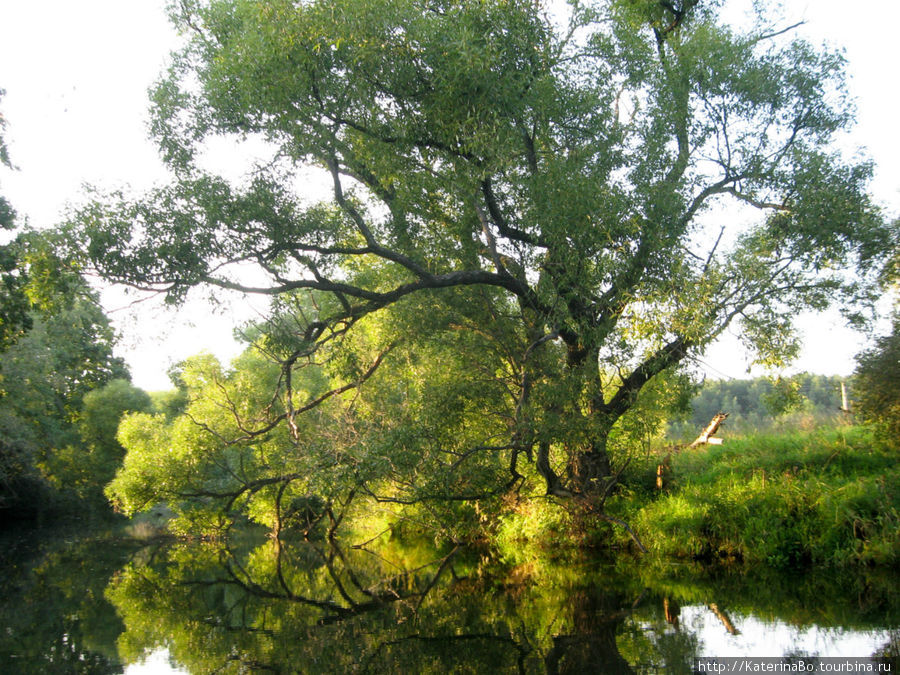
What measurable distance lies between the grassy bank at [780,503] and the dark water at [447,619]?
2.37 feet

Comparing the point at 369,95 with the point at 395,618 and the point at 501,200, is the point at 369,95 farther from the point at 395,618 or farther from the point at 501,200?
the point at 395,618

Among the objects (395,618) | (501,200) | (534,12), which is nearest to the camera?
(395,618)

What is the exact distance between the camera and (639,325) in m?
9.30

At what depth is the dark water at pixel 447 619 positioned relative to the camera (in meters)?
6.70

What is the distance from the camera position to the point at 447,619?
8688 millimetres

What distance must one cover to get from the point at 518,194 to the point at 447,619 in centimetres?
697

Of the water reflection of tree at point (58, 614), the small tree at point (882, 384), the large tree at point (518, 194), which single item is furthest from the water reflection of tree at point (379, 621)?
the small tree at point (882, 384)

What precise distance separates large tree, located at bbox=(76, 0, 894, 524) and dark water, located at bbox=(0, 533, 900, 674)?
282 cm

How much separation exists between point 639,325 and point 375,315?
7.98 m

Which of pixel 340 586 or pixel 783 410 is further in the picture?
pixel 783 410

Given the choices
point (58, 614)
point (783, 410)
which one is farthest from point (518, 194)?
point (58, 614)

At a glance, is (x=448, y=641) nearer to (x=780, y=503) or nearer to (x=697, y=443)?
(x=780, y=503)

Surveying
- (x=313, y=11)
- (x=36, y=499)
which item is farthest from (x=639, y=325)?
(x=36, y=499)

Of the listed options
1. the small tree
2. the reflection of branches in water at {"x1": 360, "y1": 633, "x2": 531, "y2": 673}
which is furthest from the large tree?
the reflection of branches in water at {"x1": 360, "y1": 633, "x2": 531, "y2": 673}
